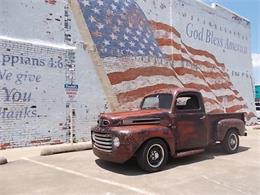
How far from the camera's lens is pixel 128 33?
1616cm

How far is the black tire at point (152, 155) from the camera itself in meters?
8.11

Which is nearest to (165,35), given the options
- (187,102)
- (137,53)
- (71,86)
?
(137,53)

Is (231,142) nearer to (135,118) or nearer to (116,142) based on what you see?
(135,118)

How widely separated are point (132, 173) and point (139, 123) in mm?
1208

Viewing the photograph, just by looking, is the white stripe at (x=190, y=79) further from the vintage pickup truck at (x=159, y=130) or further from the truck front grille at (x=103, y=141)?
the truck front grille at (x=103, y=141)

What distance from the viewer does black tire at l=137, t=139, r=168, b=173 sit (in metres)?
8.11

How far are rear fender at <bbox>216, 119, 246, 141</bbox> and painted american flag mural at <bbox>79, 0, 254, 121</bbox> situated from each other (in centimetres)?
571

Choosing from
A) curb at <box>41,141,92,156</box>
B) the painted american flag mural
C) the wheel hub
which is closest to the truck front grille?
the wheel hub

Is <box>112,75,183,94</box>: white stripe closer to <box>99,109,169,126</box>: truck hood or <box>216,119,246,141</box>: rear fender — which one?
<box>216,119,246,141</box>: rear fender

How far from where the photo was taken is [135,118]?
28.2 feet

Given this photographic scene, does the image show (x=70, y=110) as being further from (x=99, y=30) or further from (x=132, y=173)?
(x=132, y=173)

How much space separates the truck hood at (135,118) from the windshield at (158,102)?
39 centimetres

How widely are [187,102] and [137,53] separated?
7079 mm

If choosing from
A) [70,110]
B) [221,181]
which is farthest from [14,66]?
[221,181]
